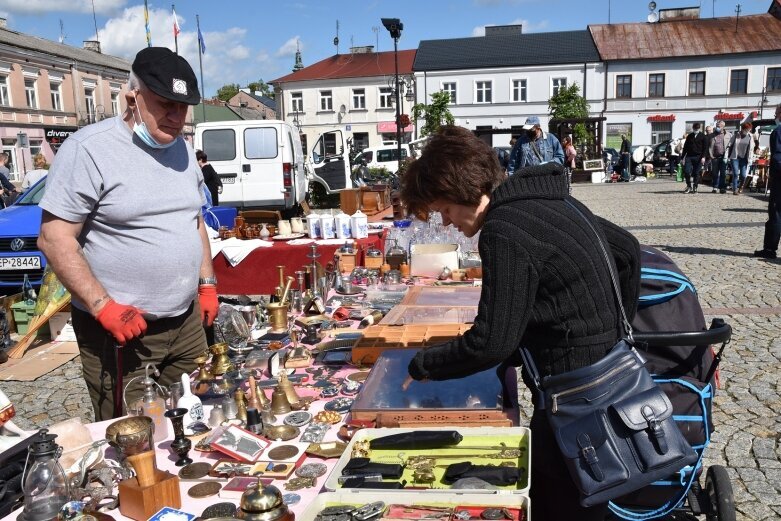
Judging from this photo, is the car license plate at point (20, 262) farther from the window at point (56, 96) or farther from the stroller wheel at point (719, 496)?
the window at point (56, 96)

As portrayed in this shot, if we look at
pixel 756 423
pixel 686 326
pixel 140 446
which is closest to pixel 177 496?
pixel 140 446

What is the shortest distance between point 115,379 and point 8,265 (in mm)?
4956

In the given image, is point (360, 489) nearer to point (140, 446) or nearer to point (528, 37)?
point (140, 446)

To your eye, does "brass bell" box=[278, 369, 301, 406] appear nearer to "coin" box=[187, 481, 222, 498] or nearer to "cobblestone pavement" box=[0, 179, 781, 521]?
"coin" box=[187, 481, 222, 498]

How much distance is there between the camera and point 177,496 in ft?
5.24

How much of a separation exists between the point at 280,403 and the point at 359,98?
4057cm

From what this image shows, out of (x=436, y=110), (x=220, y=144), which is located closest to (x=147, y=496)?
(x=220, y=144)

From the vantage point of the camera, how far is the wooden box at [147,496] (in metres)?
1.53

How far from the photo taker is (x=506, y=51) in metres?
38.5

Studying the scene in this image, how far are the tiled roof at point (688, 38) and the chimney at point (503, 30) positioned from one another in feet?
16.4

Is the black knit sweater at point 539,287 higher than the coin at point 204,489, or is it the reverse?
the black knit sweater at point 539,287

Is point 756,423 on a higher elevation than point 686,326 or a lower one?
lower

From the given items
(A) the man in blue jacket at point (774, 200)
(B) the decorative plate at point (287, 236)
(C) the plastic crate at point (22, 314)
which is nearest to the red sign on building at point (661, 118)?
(A) the man in blue jacket at point (774, 200)

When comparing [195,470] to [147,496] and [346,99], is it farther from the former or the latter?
[346,99]
